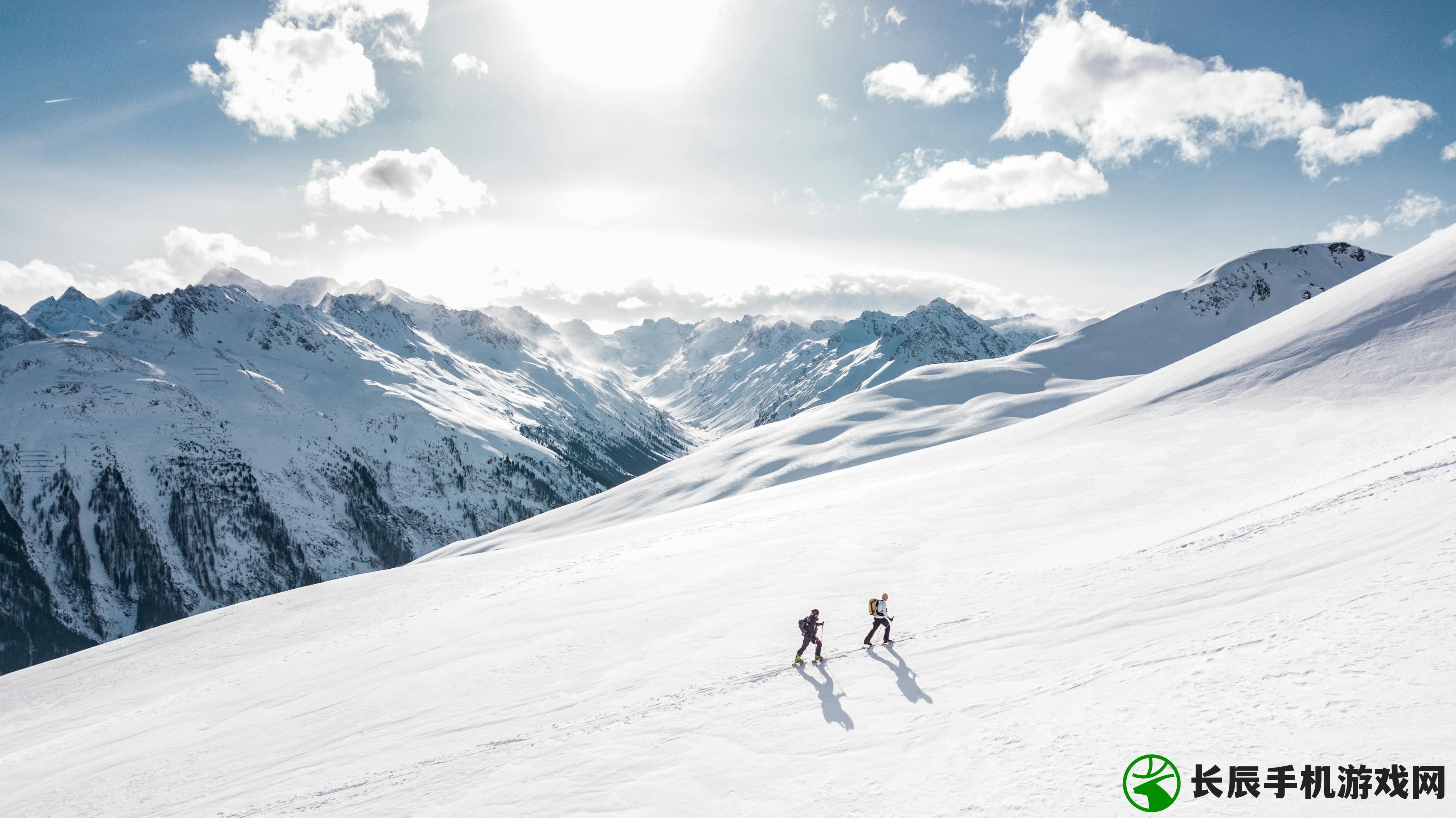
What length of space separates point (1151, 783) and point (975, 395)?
314 ft

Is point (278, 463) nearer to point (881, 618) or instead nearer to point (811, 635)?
Answer: point (811, 635)

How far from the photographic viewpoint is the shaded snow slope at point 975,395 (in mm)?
75562

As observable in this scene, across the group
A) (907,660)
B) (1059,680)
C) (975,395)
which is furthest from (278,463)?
(1059,680)

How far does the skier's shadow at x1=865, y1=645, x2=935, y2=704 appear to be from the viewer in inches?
497

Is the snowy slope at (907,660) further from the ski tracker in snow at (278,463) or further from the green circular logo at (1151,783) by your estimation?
the ski tracker in snow at (278,463)

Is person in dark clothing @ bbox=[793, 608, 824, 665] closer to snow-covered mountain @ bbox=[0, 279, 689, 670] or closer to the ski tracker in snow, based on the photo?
the ski tracker in snow

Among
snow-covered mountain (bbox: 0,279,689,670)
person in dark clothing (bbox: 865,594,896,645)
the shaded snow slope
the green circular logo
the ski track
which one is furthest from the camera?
snow-covered mountain (bbox: 0,279,689,670)

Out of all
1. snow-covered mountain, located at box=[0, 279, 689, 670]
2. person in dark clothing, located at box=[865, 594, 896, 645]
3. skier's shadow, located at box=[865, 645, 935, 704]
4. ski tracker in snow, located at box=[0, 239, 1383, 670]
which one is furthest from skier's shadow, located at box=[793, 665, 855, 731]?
snow-covered mountain, located at box=[0, 279, 689, 670]

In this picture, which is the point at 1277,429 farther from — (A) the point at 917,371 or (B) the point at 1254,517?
(A) the point at 917,371

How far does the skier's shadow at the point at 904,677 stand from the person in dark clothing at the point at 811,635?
4.12 feet

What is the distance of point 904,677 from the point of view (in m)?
13.6

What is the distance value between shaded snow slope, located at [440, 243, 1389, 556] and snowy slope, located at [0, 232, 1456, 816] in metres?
40.6

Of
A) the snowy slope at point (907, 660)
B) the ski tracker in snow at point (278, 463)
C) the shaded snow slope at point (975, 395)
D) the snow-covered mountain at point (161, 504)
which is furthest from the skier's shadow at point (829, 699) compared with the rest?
the snow-covered mountain at point (161, 504)

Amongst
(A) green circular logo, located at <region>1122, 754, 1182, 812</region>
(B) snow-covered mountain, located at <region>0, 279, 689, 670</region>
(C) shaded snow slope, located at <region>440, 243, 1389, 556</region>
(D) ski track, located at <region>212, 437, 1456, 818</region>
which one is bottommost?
(A) green circular logo, located at <region>1122, 754, 1182, 812</region>
